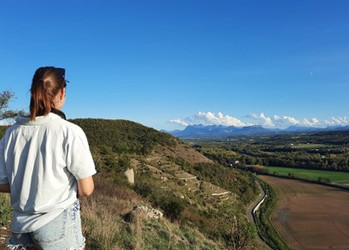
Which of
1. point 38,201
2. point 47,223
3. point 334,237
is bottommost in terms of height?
point 334,237

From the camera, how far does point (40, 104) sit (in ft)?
7.14

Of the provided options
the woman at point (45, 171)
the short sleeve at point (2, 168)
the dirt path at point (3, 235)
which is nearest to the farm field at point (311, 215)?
the dirt path at point (3, 235)

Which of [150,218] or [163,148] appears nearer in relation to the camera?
[150,218]

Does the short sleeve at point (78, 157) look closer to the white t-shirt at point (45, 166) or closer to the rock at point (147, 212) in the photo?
the white t-shirt at point (45, 166)

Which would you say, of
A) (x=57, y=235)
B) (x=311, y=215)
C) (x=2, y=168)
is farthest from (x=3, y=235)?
(x=311, y=215)

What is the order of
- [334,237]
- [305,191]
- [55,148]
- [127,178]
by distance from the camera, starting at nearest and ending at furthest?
[55,148] → [127,178] → [334,237] → [305,191]

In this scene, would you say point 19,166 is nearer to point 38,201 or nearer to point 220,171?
point 38,201

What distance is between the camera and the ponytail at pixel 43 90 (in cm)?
218

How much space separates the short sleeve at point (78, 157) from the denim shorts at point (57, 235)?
0.27 meters

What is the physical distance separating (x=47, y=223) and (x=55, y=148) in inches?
18.9

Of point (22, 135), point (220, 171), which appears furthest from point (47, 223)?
point (220, 171)

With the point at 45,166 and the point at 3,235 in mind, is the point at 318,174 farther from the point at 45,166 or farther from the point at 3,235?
the point at 45,166

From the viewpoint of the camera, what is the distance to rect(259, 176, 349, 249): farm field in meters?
43.5

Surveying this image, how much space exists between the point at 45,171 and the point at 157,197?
15.6 m
